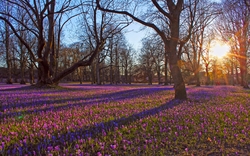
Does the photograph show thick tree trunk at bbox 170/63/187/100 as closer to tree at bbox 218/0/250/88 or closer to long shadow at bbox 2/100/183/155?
long shadow at bbox 2/100/183/155

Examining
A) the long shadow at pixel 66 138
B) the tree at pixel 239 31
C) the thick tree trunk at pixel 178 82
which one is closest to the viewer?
the long shadow at pixel 66 138

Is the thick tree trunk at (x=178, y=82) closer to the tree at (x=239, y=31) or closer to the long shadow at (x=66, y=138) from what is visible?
the long shadow at (x=66, y=138)

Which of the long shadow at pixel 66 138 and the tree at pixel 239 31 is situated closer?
the long shadow at pixel 66 138

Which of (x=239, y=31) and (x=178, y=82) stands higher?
(x=239, y=31)

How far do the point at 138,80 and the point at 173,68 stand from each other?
7152cm

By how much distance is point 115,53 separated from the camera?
5303cm

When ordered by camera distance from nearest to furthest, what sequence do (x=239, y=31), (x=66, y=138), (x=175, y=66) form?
(x=66, y=138), (x=175, y=66), (x=239, y=31)

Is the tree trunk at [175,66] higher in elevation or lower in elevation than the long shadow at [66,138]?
higher

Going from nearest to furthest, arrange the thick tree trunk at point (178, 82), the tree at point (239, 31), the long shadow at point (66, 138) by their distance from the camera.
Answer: the long shadow at point (66, 138) → the thick tree trunk at point (178, 82) → the tree at point (239, 31)

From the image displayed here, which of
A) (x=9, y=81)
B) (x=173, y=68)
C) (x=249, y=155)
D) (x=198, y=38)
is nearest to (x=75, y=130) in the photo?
(x=249, y=155)

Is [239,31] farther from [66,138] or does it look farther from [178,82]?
[66,138]

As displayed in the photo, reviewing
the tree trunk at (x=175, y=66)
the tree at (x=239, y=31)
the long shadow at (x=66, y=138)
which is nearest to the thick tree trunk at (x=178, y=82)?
the tree trunk at (x=175, y=66)

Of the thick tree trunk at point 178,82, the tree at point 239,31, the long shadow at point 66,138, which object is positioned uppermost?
the tree at point 239,31

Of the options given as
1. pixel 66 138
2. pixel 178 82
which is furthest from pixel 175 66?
pixel 66 138
